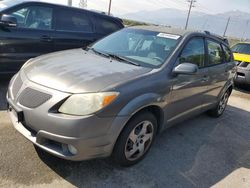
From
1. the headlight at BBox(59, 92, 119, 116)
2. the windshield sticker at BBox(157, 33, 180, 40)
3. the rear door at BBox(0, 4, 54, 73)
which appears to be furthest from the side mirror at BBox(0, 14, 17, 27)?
the headlight at BBox(59, 92, 119, 116)

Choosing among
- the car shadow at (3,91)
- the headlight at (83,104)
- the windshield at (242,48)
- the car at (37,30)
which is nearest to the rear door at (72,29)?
the car at (37,30)

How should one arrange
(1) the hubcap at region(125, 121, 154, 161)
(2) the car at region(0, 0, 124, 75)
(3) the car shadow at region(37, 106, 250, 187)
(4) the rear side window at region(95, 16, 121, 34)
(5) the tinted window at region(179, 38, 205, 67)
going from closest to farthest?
(3) the car shadow at region(37, 106, 250, 187) → (1) the hubcap at region(125, 121, 154, 161) → (5) the tinted window at region(179, 38, 205, 67) → (2) the car at region(0, 0, 124, 75) → (4) the rear side window at region(95, 16, 121, 34)

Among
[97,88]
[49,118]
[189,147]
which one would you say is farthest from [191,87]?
[49,118]

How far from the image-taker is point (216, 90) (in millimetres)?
5012

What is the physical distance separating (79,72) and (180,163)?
1.77m

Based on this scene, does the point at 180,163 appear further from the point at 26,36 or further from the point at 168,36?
the point at 26,36

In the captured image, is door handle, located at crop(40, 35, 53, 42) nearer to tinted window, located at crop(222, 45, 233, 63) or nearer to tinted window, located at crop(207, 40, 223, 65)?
tinted window, located at crop(207, 40, 223, 65)

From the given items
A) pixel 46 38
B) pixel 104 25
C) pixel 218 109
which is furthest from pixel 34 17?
pixel 218 109

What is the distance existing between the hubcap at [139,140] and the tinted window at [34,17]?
10.9 ft

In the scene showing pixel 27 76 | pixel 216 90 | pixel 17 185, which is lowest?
pixel 17 185

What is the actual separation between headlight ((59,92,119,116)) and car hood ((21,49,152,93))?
7cm

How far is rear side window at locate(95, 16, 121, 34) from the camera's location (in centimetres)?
656

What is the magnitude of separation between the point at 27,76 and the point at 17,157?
0.93 meters

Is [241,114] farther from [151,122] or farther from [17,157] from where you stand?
[17,157]
